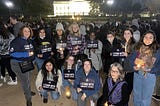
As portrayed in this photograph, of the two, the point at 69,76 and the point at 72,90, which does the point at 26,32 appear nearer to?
the point at 69,76

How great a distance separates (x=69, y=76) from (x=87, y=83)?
1080 millimetres

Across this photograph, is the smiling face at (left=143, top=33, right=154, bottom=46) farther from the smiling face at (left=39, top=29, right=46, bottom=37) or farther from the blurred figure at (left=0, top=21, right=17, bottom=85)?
the blurred figure at (left=0, top=21, right=17, bottom=85)

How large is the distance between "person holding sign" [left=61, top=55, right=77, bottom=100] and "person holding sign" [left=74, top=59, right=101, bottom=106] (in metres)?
0.76

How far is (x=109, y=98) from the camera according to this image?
5461 mm

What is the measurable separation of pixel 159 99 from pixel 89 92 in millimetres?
2007

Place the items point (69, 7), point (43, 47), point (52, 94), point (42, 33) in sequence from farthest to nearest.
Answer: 1. point (69, 7)
2. point (42, 33)
3. point (43, 47)
4. point (52, 94)

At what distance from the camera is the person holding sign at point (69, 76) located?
7.01 m

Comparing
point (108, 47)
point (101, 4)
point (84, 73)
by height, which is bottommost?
point (84, 73)

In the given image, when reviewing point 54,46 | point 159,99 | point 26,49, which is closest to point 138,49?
point 159,99

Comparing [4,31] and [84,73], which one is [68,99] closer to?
[84,73]

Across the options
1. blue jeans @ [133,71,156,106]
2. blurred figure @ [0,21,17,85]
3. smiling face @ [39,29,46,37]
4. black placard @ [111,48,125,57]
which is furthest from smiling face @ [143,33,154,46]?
blurred figure @ [0,21,17,85]

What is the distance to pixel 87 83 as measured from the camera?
19.8ft

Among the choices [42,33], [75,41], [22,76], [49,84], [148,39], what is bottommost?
[49,84]

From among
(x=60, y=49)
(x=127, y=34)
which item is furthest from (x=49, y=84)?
(x=127, y=34)
